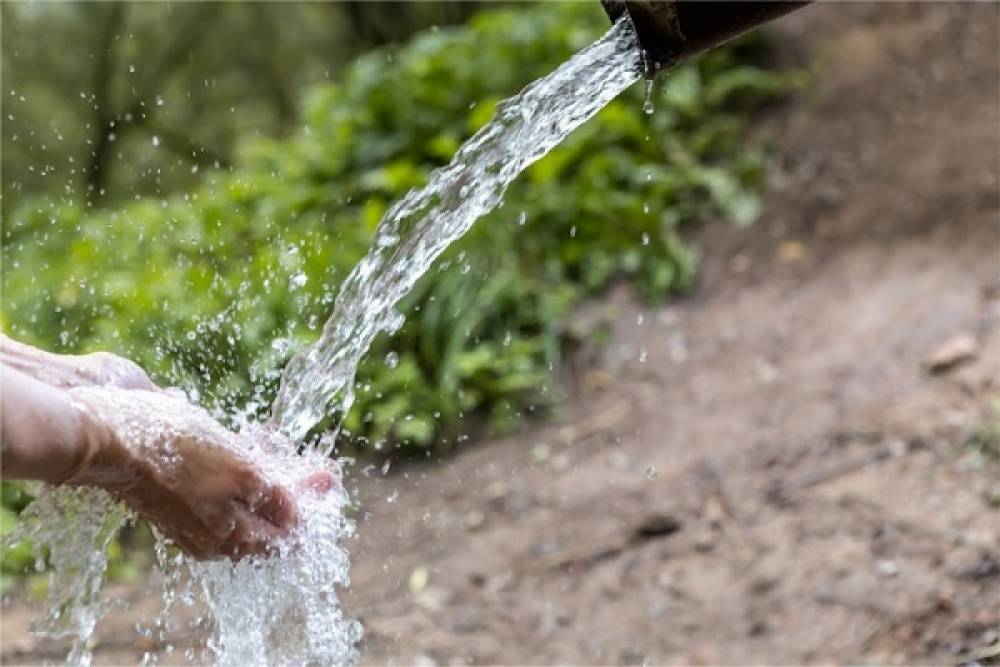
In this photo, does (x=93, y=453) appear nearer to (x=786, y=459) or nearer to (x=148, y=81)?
(x=786, y=459)

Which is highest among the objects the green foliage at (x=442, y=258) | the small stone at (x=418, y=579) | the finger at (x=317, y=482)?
the green foliage at (x=442, y=258)

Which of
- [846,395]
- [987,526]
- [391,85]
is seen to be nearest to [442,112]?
[391,85]

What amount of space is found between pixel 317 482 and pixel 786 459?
2.34 metres

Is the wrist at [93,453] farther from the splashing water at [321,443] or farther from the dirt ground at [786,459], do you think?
the dirt ground at [786,459]

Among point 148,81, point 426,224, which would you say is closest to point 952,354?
point 426,224

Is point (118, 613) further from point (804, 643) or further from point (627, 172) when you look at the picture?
point (627, 172)

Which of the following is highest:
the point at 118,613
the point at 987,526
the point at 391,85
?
the point at 391,85

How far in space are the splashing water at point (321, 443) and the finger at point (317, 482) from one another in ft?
0.05

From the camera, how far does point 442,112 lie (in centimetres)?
665

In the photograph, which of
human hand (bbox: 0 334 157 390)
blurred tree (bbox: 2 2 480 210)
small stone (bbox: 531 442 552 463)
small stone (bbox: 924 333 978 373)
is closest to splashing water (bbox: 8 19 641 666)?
human hand (bbox: 0 334 157 390)

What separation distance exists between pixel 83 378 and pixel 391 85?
16.1 ft

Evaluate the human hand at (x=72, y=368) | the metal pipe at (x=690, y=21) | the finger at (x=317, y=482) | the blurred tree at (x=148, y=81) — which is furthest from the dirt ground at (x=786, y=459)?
the blurred tree at (x=148, y=81)

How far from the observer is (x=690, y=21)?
2.07 metres

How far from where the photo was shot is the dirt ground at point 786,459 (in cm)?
359
